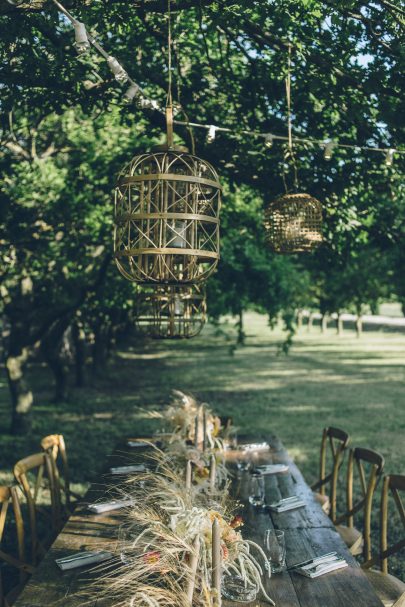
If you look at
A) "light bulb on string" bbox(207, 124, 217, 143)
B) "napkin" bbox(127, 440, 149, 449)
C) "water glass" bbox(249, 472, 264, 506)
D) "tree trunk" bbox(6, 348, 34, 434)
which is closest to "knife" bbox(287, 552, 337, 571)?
"water glass" bbox(249, 472, 264, 506)

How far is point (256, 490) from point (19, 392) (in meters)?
6.95

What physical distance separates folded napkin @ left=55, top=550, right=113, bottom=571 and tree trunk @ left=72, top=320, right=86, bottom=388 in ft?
36.5

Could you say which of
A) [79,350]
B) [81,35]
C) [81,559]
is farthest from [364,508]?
[79,350]

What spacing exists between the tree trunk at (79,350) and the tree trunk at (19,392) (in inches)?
150

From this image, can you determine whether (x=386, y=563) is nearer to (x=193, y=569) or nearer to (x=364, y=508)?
(x=364, y=508)

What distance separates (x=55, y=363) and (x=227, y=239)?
6224mm

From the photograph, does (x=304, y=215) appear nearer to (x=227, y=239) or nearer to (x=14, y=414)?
(x=227, y=239)

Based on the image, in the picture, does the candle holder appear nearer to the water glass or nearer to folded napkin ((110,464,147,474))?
the water glass

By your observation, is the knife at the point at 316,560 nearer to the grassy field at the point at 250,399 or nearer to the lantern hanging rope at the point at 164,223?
the lantern hanging rope at the point at 164,223

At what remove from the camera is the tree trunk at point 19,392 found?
9.87 m

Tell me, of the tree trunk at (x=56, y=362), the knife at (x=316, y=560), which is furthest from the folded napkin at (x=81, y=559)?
the tree trunk at (x=56, y=362)

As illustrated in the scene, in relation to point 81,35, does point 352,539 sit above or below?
below

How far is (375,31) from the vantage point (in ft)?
13.3

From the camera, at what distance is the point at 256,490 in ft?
13.4
